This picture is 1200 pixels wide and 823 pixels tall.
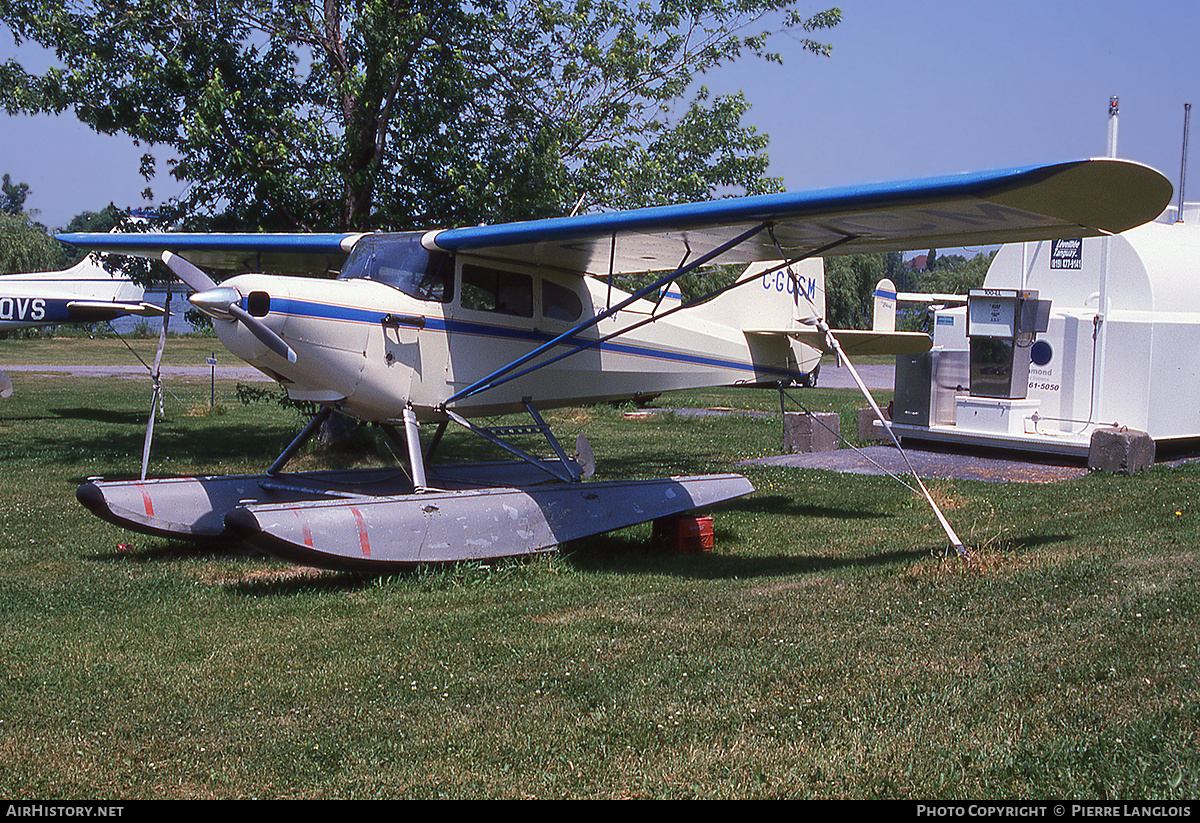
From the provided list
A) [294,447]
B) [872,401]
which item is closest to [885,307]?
[872,401]

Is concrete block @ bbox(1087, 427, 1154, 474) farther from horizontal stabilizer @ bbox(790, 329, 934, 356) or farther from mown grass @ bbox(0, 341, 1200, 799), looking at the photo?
horizontal stabilizer @ bbox(790, 329, 934, 356)

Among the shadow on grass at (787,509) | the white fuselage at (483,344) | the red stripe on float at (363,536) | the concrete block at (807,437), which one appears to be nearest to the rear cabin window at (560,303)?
the white fuselage at (483,344)

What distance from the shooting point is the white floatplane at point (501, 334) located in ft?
24.0

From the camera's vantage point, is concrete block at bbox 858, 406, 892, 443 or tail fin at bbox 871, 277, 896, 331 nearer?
tail fin at bbox 871, 277, 896, 331

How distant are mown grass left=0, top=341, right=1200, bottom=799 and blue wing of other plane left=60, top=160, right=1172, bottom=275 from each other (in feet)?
8.19

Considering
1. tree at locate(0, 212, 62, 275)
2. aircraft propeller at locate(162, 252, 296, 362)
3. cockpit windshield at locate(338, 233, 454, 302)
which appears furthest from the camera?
tree at locate(0, 212, 62, 275)

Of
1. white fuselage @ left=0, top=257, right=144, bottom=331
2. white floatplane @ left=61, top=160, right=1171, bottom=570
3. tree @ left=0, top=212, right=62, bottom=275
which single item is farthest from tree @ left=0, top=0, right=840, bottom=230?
tree @ left=0, top=212, right=62, bottom=275

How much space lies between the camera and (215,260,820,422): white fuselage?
8.40 metres

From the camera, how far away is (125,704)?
204 inches

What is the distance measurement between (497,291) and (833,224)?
334 cm

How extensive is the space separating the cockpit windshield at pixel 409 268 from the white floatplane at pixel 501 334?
20mm

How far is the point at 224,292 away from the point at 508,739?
15.6 ft
